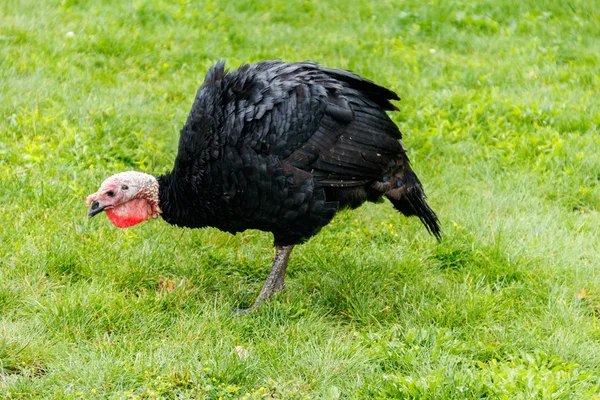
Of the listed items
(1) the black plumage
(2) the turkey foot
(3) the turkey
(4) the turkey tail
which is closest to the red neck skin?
(3) the turkey

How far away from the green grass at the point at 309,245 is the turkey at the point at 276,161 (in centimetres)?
43

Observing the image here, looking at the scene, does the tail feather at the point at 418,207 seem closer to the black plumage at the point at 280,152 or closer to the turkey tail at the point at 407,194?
the turkey tail at the point at 407,194

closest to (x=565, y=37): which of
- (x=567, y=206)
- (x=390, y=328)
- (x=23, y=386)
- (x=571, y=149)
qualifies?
(x=571, y=149)

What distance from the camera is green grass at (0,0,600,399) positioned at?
3.80 m

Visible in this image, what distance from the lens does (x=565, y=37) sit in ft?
27.7

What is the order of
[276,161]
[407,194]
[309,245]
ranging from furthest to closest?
[309,245]
[407,194]
[276,161]

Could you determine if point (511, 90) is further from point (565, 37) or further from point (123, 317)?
point (123, 317)

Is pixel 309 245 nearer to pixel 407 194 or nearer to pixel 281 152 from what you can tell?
pixel 407 194

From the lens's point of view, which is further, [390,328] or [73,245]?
[73,245]

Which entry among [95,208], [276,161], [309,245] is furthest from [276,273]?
[95,208]

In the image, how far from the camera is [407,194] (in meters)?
4.72

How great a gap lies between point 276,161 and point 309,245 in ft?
3.75

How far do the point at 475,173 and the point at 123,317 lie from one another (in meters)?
3.25

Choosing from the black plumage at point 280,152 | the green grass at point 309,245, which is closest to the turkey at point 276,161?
the black plumage at point 280,152
